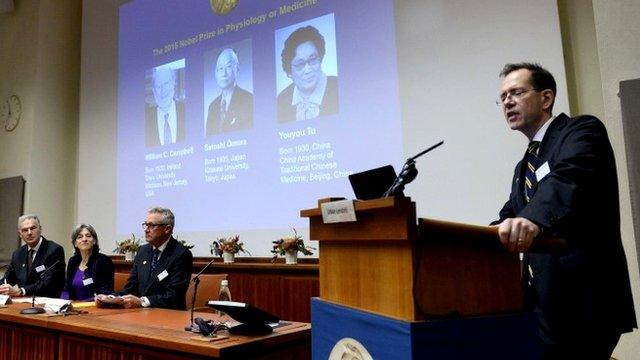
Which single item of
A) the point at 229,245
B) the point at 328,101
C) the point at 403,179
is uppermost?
the point at 328,101

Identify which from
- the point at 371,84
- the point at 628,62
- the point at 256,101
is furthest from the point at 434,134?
the point at 256,101

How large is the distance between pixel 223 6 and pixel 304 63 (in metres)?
1.24

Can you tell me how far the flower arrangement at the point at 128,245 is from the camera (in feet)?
16.6

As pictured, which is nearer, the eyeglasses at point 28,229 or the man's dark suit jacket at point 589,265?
the man's dark suit jacket at point 589,265

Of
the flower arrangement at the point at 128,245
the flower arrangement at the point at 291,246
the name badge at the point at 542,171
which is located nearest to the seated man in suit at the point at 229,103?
the flower arrangement at the point at 291,246

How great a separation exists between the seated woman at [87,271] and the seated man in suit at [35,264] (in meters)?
0.20

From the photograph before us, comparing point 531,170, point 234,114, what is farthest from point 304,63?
point 531,170

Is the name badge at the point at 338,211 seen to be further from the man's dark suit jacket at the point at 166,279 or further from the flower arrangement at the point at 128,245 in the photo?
the flower arrangement at the point at 128,245

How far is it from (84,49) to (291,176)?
3.77 meters

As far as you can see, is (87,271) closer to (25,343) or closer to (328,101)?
(25,343)

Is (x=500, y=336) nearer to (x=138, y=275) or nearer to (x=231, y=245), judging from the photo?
(x=138, y=275)

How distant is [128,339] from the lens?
1.92m

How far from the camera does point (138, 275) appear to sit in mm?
3207

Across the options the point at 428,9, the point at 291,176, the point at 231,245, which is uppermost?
the point at 428,9
